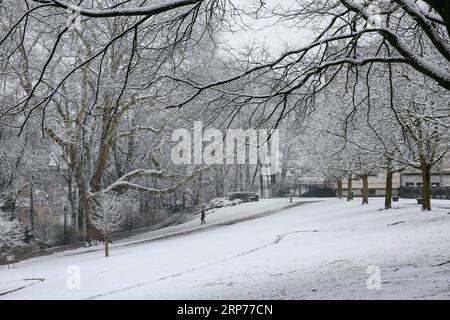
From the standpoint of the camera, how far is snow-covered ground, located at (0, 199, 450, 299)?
9023mm

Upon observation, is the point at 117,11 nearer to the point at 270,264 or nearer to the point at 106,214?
the point at 270,264


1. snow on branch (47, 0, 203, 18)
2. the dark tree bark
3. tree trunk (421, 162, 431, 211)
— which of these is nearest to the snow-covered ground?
tree trunk (421, 162, 431, 211)

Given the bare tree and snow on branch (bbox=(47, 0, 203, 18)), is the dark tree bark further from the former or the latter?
the bare tree

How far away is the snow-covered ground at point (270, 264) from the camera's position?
29.6 ft

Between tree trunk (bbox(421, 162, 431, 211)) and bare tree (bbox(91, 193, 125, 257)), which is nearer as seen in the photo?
tree trunk (bbox(421, 162, 431, 211))

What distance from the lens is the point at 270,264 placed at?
14.7 meters

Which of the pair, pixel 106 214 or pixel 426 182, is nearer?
pixel 426 182

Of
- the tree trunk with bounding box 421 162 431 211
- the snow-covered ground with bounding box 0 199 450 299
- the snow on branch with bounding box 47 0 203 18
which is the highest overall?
the snow on branch with bounding box 47 0 203 18

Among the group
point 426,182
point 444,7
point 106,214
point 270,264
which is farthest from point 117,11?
point 106,214

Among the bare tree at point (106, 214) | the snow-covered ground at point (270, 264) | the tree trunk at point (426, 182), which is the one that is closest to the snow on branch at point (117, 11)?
the snow-covered ground at point (270, 264)

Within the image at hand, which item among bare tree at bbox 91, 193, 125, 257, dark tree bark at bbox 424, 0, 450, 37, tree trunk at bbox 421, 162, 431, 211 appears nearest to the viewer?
dark tree bark at bbox 424, 0, 450, 37

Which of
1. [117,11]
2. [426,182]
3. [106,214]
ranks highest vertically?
[117,11]
